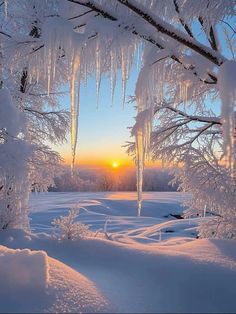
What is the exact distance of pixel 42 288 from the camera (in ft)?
8.73

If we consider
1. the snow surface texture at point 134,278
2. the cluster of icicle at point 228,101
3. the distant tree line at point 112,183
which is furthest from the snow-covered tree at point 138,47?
the distant tree line at point 112,183

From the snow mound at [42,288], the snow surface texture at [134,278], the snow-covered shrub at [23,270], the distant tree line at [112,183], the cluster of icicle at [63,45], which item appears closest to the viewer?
the snow mound at [42,288]

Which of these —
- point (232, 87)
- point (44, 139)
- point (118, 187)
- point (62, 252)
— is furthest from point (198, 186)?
point (118, 187)

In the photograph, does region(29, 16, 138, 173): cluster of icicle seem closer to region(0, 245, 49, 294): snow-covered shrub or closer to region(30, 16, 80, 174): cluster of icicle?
region(30, 16, 80, 174): cluster of icicle

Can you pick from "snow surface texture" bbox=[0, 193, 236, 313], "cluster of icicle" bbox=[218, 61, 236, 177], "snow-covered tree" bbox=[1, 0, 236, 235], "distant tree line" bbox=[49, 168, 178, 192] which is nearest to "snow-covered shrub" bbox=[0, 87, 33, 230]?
"snow surface texture" bbox=[0, 193, 236, 313]

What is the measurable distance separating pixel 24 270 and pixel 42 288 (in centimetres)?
36

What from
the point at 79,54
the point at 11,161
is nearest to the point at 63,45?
the point at 79,54

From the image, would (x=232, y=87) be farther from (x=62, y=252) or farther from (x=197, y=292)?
(x=62, y=252)

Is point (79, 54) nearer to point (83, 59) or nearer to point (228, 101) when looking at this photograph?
point (83, 59)

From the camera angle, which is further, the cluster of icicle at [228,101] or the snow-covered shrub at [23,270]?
the snow-covered shrub at [23,270]

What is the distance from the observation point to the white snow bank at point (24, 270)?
275 centimetres

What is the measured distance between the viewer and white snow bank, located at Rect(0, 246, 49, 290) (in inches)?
108

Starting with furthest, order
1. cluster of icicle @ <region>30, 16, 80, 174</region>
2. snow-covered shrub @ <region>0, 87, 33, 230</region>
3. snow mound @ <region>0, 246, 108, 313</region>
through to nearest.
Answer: snow-covered shrub @ <region>0, 87, 33, 230</region> < cluster of icicle @ <region>30, 16, 80, 174</region> < snow mound @ <region>0, 246, 108, 313</region>

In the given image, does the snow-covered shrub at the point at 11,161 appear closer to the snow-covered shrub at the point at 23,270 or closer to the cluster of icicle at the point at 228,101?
the snow-covered shrub at the point at 23,270
